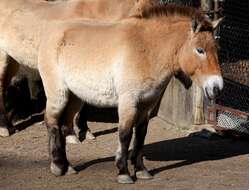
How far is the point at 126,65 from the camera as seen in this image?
6.11 metres

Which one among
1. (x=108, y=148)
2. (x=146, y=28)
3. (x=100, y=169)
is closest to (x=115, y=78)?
(x=146, y=28)

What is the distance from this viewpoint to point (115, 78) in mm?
6164

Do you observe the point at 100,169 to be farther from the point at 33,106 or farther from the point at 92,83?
the point at 33,106

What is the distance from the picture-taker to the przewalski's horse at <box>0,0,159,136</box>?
26.0 feet

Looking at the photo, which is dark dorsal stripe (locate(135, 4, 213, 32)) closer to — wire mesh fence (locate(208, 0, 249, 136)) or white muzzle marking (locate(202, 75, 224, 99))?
white muzzle marking (locate(202, 75, 224, 99))

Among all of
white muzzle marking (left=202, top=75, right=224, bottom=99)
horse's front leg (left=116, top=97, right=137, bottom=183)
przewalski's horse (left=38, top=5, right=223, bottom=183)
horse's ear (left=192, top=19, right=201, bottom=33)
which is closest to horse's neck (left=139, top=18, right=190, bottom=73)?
przewalski's horse (left=38, top=5, right=223, bottom=183)

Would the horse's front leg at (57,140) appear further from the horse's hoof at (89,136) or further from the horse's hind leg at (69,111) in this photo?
the horse's hoof at (89,136)

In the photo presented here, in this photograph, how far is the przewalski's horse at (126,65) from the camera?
6.08 meters

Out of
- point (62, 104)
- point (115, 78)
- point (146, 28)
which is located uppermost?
point (146, 28)

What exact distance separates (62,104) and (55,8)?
1.99 m

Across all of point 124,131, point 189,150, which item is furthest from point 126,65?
point 189,150

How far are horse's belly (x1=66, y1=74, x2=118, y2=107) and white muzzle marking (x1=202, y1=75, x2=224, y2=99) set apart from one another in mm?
863

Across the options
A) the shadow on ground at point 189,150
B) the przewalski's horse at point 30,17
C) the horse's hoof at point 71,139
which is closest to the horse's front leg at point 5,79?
the przewalski's horse at point 30,17

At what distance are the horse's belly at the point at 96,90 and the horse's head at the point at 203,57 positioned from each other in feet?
2.41
